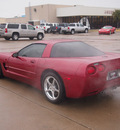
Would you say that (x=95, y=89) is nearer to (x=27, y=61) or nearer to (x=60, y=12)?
(x=27, y=61)

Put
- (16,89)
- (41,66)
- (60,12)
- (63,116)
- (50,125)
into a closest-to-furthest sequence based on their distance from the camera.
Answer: (50,125), (63,116), (41,66), (16,89), (60,12)

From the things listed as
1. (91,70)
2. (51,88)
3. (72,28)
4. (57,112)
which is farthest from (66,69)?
(72,28)

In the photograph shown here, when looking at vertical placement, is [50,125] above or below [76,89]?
below

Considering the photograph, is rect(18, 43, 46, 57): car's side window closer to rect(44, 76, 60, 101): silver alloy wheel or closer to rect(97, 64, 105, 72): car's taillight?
rect(44, 76, 60, 101): silver alloy wheel

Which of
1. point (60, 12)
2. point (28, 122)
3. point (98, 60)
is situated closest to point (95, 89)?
point (98, 60)

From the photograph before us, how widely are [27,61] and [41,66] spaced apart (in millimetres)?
609

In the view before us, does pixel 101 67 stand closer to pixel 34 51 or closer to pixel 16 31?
pixel 34 51

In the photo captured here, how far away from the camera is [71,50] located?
14.9ft

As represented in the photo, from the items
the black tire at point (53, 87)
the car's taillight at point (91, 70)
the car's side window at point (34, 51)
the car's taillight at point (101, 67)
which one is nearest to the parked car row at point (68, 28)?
the car's side window at point (34, 51)

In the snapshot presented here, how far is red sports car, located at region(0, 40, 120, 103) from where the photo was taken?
3799mm

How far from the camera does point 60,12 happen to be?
186 ft

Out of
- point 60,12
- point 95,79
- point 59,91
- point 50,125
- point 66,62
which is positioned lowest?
point 50,125

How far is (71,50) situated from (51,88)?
0.92 metres

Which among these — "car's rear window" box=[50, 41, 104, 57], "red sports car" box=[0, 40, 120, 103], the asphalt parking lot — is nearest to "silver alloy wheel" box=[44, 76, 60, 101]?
"red sports car" box=[0, 40, 120, 103]
